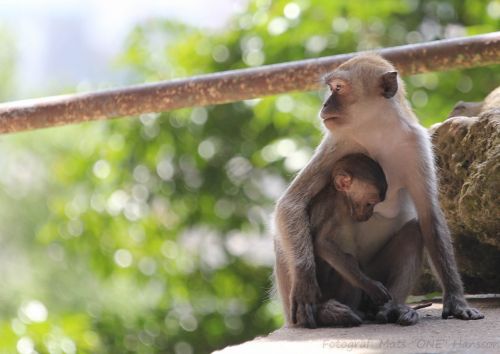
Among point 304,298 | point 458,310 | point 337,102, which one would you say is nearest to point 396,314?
point 458,310

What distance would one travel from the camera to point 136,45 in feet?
31.4

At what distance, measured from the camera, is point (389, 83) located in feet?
15.5

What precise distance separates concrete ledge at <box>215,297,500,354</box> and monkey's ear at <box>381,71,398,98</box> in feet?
3.56

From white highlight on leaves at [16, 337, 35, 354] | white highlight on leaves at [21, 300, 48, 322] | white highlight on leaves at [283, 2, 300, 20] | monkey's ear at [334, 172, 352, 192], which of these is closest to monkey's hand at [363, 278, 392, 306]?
monkey's ear at [334, 172, 352, 192]

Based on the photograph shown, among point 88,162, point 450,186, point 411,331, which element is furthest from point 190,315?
point 411,331

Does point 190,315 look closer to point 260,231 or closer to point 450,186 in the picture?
point 260,231

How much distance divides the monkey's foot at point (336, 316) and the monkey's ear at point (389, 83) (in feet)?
3.43

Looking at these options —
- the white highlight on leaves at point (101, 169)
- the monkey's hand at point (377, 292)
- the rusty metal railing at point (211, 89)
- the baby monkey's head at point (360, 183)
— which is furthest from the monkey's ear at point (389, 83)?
the white highlight on leaves at point (101, 169)

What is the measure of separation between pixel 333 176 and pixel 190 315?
16.3ft

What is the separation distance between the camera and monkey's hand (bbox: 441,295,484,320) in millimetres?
4410

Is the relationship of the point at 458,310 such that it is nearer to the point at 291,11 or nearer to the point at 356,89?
the point at 356,89

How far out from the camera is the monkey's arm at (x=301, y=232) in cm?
456

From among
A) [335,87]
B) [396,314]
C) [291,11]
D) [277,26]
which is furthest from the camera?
[277,26]

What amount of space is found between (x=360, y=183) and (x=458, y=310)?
0.72m
